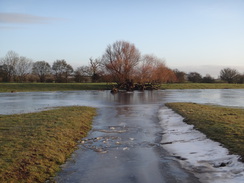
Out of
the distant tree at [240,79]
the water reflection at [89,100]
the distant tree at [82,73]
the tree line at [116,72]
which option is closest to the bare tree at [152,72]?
the tree line at [116,72]

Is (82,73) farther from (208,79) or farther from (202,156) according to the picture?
(202,156)

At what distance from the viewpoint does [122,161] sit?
26.5 feet

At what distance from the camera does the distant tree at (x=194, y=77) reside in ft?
312

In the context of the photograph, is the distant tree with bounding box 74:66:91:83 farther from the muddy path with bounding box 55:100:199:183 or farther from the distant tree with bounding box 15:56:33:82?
the muddy path with bounding box 55:100:199:183

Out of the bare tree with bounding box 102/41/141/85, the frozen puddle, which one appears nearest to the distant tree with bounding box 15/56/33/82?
the bare tree with bounding box 102/41/141/85

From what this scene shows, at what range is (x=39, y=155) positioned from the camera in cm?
797

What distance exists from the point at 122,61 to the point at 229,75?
59284 mm

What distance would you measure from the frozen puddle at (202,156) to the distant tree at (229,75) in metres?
90.3

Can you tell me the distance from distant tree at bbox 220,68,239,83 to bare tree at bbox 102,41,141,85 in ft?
173

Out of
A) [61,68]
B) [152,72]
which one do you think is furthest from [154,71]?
[61,68]

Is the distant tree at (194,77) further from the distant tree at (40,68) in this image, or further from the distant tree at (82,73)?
the distant tree at (40,68)

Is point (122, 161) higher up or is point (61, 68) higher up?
point (61, 68)

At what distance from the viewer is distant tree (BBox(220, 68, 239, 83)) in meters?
94.8

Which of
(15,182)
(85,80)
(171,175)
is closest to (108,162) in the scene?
(171,175)
